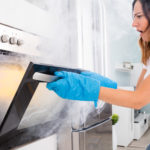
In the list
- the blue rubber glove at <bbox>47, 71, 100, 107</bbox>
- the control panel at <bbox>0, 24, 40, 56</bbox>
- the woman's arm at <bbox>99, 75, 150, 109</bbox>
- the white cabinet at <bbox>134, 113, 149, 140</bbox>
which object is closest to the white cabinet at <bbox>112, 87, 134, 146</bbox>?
the white cabinet at <bbox>134, 113, 149, 140</bbox>

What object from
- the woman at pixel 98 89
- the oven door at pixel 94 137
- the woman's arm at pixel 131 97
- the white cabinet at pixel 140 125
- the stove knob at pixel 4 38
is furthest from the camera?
the white cabinet at pixel 140 125

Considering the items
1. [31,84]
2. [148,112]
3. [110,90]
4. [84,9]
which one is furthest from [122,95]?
[148,112]

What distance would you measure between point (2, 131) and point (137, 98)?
592 millimetres

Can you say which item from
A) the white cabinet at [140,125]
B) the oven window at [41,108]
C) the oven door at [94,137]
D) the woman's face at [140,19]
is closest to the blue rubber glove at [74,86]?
the oven window at [41,108]

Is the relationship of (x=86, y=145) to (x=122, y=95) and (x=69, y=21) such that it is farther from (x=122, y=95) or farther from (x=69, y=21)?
(x=69, y=21)

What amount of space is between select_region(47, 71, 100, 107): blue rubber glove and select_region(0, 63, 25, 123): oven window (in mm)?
129

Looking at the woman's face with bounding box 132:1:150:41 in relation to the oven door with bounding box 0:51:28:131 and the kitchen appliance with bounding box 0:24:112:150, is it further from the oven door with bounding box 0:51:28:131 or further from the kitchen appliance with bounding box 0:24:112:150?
the oven door with bounding box 0:51:28:131

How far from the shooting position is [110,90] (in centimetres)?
99

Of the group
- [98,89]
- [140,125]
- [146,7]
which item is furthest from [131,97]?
[140,125]

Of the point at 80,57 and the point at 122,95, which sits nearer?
the point at 122,95

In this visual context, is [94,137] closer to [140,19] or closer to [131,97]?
[131,97]

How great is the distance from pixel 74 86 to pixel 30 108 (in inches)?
8.4

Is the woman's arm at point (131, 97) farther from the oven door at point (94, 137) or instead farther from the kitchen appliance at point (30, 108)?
the oven door at point (94, 137)

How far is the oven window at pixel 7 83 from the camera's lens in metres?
0.77
